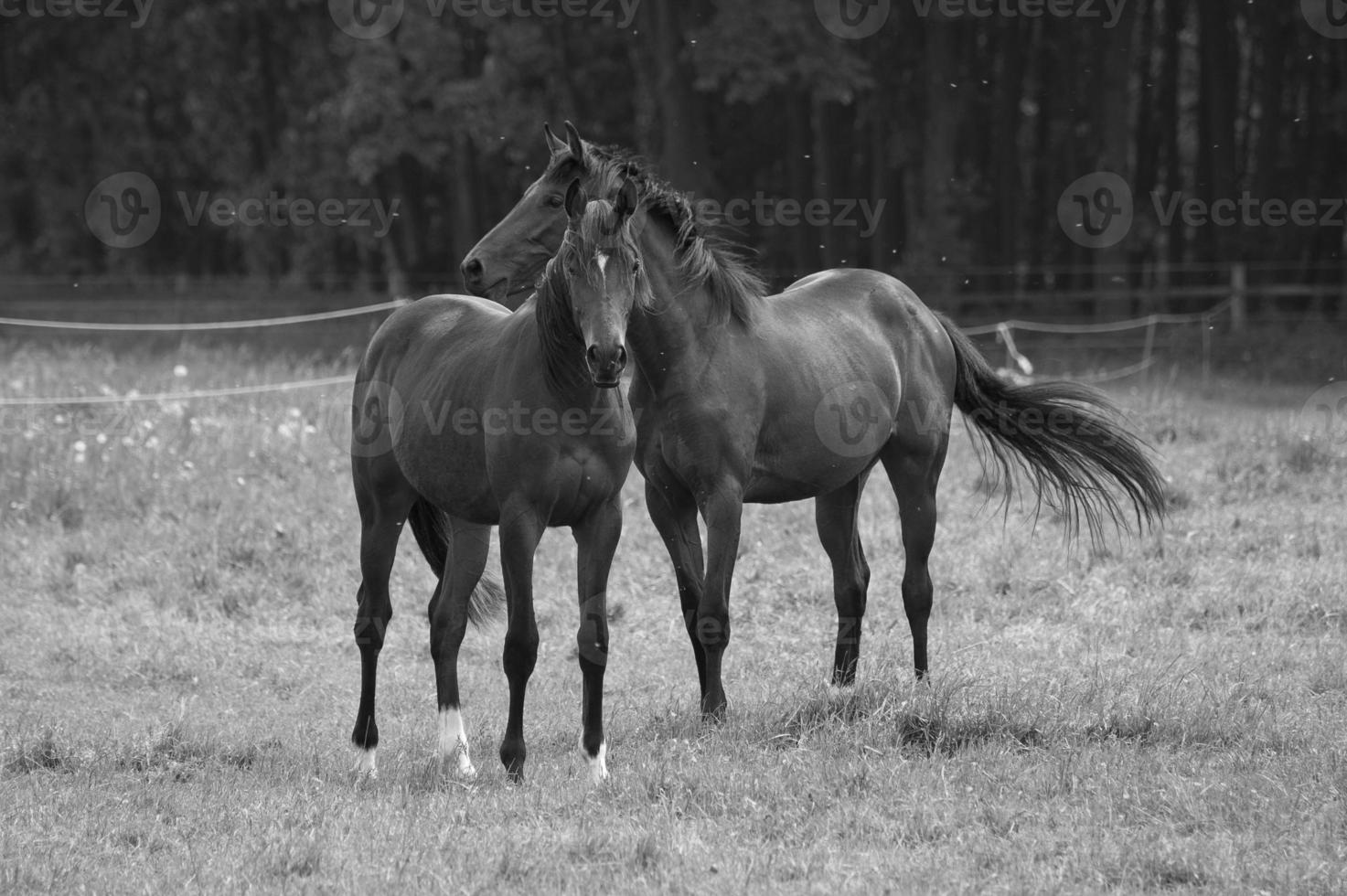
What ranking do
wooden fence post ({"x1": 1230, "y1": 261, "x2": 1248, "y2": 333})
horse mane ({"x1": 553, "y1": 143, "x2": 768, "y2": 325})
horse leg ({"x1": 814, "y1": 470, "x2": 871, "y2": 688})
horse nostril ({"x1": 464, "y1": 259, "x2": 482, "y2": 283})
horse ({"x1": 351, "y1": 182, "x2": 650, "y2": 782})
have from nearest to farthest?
horse ({"x1": 351, "y1": 182, "x2": 650, "y2": 782}) → horse nostril ({"x1": 464, "y1": 259, "x2": 482, "y2": 283}) → horse mane ({"x1": 553, "y1": 143, "x2": 768, "y2": 325}) → horse leg ({"x1": 814, "y1": 470, "x2": 871, "y2": 688}) → wooden fence post ({"x1": 1230, "y1": 261, "x2": 1248, "y2": 333})

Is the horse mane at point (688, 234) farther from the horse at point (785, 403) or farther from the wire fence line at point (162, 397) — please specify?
the wire fence line at point (162, 397)

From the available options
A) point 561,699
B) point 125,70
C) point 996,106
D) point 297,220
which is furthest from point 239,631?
point 125,70

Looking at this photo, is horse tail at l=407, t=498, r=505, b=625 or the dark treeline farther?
the dark treeline

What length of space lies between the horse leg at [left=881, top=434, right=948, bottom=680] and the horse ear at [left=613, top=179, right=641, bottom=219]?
8.14ft

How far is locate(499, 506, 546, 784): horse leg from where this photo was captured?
5.27 m

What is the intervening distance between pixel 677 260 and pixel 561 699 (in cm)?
231

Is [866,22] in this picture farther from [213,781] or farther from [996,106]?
[213,781]

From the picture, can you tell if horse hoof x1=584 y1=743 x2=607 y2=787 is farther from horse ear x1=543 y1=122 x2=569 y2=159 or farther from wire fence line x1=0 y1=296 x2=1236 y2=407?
wire fence line x1=0 y1=296 x2=1236 y2=407

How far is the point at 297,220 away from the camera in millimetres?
28094

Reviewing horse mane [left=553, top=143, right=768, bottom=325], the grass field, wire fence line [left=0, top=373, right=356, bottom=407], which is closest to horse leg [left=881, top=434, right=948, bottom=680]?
the grass field

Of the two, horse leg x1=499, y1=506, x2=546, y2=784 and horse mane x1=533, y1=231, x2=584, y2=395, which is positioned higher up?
horse mane x1=533, y1=231, x2=584, y2=395

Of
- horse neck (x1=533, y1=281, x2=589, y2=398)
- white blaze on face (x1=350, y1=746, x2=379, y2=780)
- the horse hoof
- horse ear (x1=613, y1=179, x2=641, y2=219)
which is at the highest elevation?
horse ear (x1=613, y1=179, x2=641, y2=219)

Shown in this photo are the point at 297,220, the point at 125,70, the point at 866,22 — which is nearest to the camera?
the point at 866,22

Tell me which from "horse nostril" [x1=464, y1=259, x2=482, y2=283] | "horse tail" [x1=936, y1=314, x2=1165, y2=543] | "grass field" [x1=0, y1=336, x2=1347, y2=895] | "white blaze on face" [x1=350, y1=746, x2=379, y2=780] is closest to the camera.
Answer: "grass field" [x1=0, y1=336, x2=1347, y2=895]
